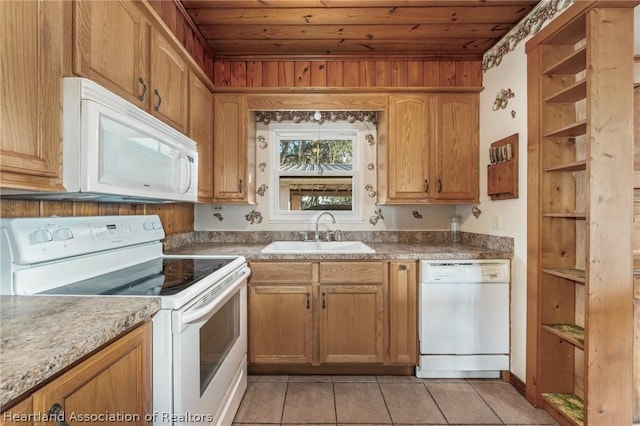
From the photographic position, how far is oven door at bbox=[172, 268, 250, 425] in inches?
41.1

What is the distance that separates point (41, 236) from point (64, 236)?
85mm

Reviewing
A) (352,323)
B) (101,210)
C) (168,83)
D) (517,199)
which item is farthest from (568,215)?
(101,210)

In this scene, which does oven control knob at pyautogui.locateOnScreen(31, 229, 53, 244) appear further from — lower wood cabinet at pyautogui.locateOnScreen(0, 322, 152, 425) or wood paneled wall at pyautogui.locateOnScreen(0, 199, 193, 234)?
lower wood cabinet at pyautogui.locateOnScreen(0, 322, 152, 425)

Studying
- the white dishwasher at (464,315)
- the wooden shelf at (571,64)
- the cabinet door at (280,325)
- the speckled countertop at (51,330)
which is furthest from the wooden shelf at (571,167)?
the speckled countertop at (51,330)

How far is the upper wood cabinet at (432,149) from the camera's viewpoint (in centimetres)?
238

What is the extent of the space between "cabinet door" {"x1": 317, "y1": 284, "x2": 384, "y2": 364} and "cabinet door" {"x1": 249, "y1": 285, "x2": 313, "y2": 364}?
104 mm

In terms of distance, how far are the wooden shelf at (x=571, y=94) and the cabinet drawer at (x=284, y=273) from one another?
Result: 5.63 feet

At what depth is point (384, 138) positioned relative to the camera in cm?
A: 245

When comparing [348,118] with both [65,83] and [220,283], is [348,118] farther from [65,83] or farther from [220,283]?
[65,83]

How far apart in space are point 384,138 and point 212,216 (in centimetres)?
161

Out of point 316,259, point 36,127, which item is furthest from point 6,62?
point 316,259

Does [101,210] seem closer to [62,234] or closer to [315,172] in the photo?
[62,234]

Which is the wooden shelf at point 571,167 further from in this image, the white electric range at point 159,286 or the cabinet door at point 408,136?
the white electric range at point 159,286

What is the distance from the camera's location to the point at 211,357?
1.37 meters
